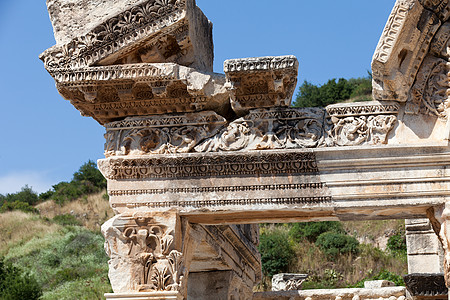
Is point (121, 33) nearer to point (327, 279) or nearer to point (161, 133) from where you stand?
point (161, 133)

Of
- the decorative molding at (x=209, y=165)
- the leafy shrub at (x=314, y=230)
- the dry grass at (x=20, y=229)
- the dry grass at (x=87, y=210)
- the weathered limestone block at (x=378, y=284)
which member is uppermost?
the dry grass at (x=87, y=210)

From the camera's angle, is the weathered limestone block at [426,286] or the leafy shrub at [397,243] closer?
the weathered limestone block at [426,286]

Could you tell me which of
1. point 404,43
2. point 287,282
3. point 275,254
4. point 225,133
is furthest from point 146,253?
point 275,254

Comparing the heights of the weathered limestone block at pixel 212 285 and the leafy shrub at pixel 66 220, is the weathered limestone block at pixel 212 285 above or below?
below

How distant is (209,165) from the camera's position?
17.5 feet

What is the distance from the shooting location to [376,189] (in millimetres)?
5102

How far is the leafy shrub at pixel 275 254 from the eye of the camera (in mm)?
20562

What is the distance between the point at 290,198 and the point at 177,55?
1727mm

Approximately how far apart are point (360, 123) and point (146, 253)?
218 centimetres

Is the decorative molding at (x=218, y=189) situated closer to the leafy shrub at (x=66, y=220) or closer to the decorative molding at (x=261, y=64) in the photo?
the decorative molding at (x=261, y=64)

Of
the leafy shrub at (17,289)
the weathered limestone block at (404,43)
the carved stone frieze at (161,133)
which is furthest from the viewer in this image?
the leafy shrub at (17,289)

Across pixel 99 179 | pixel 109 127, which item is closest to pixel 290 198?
pixel 109 127

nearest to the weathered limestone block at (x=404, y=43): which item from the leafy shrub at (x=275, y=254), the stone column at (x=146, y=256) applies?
the stone column at (x=146, y=256)

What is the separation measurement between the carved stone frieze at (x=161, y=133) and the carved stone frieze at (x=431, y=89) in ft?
5.57
